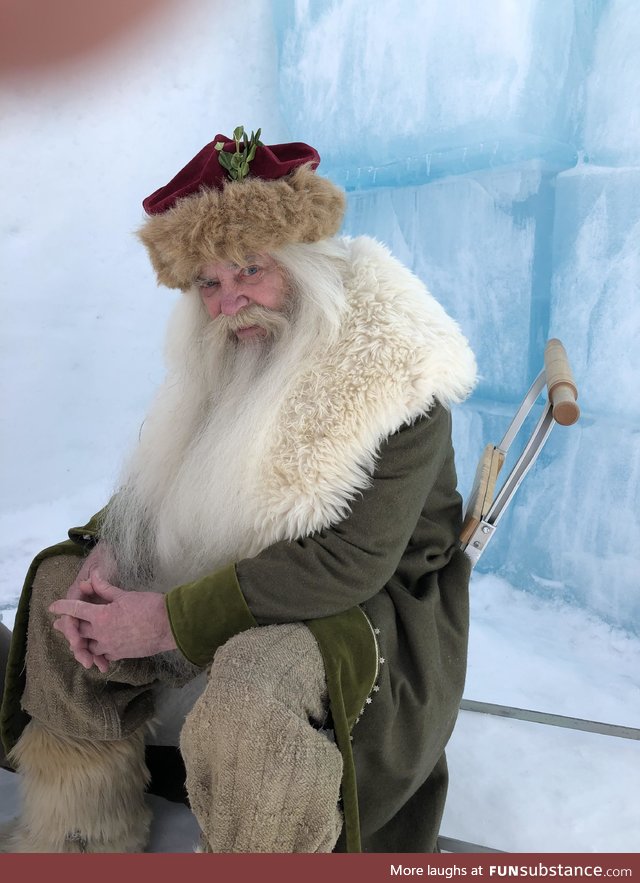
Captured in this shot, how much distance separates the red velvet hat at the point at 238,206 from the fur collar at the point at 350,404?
0.19 m

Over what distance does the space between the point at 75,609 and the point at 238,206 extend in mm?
723

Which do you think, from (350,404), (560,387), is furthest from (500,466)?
(350,404)

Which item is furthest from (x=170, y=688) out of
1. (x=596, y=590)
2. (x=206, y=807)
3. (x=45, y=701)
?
(x=596, y=590)

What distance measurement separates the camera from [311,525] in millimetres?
1310

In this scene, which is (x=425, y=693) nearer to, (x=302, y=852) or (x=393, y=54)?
(x=302, y=852)

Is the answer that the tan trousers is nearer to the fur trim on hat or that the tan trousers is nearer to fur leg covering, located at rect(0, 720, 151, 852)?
fur leg covering, located at rect(0, 720, 151, 852)

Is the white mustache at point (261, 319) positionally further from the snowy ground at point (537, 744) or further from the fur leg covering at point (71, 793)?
the snowy ground at point (537, 744)

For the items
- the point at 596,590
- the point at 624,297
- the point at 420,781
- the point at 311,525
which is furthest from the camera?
the point at 596,590

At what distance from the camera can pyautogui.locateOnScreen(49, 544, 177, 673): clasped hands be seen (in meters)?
1.32

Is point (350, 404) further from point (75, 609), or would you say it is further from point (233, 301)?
point (75, 609)

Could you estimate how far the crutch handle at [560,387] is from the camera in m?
1.25

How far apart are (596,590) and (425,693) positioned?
4.52ft

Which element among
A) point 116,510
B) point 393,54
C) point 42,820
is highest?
point 393,54

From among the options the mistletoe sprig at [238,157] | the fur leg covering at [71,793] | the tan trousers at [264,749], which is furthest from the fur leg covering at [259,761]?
the mistletoe sprig at [238,157]
